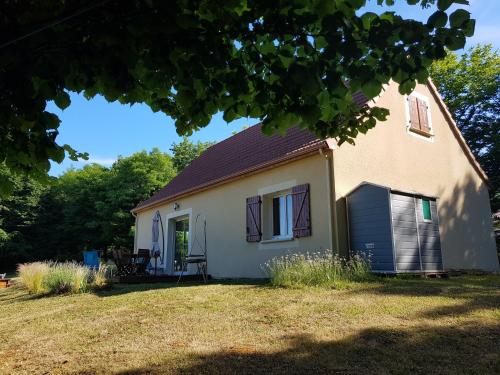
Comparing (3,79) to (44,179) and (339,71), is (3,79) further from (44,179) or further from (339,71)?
(339,71)

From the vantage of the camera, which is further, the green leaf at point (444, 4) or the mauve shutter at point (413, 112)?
the mauve shutter at point (413, 112)

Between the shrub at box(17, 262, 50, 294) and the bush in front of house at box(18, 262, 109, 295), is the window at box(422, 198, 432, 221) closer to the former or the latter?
the bush in front of house at box(18, 262, 109, 295)

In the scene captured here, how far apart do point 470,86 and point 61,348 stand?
2474cm

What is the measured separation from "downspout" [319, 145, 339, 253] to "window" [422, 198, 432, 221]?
6.96 feet

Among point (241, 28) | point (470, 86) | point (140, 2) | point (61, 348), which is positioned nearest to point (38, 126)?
point (140, 2)

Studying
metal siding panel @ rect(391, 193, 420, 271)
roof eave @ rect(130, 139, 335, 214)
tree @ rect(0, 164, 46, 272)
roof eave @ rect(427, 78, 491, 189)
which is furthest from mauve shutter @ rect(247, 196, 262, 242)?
tree @ rect(0, 164, 46, 272)

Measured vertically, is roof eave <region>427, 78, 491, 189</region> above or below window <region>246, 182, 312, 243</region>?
above

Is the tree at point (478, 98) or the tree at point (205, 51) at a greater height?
the tree at point (478, 98)

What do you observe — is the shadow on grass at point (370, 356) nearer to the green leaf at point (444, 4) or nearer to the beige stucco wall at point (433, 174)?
the green leaf at point (444, 4)

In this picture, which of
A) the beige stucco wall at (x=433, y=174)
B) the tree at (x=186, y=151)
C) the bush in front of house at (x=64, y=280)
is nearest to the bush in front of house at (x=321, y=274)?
the beige stucco wall at (x=433, y=174)

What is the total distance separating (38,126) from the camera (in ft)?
10.2

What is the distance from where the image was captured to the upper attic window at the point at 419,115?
12.4 metres

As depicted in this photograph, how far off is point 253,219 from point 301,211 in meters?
1.87

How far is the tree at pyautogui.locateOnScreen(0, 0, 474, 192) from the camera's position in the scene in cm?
273
